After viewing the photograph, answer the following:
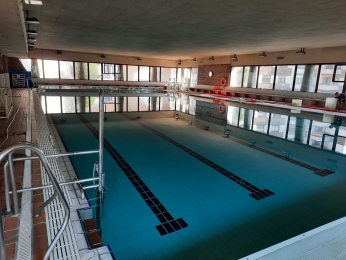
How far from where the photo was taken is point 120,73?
15.7 m

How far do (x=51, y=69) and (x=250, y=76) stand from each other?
1085 cm

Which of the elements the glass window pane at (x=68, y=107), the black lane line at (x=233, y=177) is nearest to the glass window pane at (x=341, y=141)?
the black lane line at (x=233, y=177)

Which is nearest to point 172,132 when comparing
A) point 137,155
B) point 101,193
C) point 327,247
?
point 137,155

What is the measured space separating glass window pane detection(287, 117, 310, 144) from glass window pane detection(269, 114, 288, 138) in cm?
15

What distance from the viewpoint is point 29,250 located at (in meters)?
1.20

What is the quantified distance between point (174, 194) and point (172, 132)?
Answer: 3.02 metres

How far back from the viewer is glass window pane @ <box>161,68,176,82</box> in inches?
684

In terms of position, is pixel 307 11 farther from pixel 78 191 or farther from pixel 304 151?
pixel 78 191

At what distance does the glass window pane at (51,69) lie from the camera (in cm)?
1345

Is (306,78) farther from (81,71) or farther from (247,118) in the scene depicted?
(81,71)

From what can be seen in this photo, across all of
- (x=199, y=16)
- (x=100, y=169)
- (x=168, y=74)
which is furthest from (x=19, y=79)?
(x=100, y=169)

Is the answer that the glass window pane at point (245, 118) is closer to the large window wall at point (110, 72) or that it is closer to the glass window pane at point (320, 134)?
the glass window pane at point (320, 134)

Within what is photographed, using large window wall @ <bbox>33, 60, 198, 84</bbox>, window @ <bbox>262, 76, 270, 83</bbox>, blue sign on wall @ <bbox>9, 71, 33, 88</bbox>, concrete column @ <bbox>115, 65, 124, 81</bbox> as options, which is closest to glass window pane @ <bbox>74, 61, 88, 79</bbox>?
large window wall @ <bbox>33, 60, 198, 84</bbox>

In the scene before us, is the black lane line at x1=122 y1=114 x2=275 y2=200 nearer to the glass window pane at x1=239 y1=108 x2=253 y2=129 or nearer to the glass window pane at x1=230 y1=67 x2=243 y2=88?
the glass window pane at x1=239 y1=108 x2=253 y2=129
